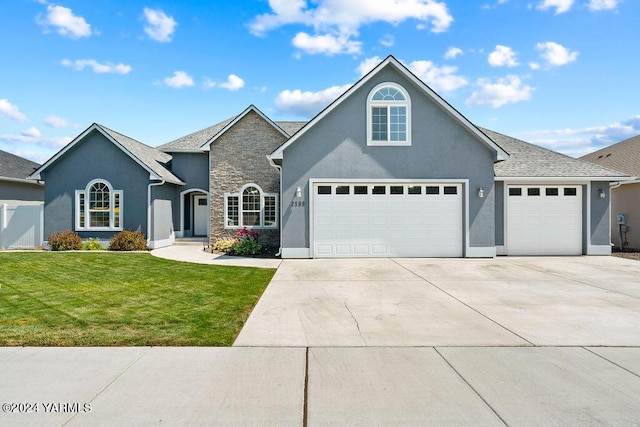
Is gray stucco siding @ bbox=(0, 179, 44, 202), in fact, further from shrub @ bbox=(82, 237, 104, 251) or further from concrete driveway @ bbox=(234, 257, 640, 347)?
concrete driveway @ bbox=(234, 257, 640, 347)

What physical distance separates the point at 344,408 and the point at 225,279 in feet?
22.4

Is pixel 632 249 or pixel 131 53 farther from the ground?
pixel 131 53

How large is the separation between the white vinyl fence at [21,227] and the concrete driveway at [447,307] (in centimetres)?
1342

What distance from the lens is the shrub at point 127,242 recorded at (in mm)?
16031

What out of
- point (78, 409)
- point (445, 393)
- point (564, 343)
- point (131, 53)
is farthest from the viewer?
point (131, 53)

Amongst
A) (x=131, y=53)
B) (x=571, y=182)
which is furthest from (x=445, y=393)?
(x=131, y=53)

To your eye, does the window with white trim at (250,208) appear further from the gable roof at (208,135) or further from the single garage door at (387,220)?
the single garage door at (387,220)

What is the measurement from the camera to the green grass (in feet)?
16.9

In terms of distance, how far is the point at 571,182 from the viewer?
1448cm

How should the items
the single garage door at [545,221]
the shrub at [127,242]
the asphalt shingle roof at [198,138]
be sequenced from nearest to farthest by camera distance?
the single garage door at [545,221], the shrub at [127,242], the asphalt shingle roof at [198,138]

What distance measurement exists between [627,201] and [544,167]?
272 inches

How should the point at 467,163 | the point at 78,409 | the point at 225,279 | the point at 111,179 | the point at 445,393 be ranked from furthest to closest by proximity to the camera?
the point at 111,179 → the point at 467,163 → the point at 225,279 → the point at 445,393 → the point at 78,409

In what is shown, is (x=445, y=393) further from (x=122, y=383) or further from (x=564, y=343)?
(x=122, y=383)

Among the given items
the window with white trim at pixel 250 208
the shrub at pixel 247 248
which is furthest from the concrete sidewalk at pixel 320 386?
the window with white trim at pixel 250 208
